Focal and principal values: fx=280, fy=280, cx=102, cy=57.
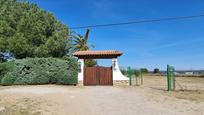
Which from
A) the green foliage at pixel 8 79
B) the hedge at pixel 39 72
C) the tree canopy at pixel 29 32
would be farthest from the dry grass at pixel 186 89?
the green foliage at pixel 8 79

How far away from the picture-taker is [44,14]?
31.6 meters

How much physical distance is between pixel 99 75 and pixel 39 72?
17.7 feet

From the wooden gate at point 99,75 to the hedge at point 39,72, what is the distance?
4.17 feet

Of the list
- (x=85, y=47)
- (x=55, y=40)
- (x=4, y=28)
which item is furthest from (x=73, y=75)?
(x=85, y=47)

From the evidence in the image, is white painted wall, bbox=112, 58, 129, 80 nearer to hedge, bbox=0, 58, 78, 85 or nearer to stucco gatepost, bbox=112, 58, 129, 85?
stucco gatepost, bbox=112, 58, 129, 85

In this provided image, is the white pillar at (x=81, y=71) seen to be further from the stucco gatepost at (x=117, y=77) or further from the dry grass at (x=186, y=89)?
the dry grass at (x=186, y=89)

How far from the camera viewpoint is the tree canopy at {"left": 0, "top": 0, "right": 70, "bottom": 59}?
93.2 feet

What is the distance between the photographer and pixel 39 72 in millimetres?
24594

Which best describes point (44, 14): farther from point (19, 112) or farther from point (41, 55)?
point (19, 112)

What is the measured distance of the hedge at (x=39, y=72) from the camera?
24.4 metres

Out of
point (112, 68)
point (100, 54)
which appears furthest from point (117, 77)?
point (100, 54)

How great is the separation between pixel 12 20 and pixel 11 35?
73.8 inches

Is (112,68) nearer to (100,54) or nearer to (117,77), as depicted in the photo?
(117,77)

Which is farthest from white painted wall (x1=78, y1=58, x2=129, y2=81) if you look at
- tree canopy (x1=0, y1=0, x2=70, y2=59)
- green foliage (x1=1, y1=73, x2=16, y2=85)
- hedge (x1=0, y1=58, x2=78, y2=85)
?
tree canopy (x1=0, y1=0, x2=70, y2=59)
